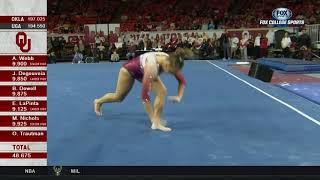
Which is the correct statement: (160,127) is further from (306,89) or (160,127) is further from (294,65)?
(294,65)

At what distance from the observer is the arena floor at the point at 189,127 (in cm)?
201

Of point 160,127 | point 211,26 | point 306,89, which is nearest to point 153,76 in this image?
point 160,127

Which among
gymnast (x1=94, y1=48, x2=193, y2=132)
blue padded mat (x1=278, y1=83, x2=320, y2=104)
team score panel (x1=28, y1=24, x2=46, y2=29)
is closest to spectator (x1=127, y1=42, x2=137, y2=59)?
gymnast (x1=94, y1=48, x2=193, y2=132)

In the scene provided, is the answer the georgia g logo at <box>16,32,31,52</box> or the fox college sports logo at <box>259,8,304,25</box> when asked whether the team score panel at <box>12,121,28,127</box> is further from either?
the fox college sports logo at <box>259,8,304,25</box>

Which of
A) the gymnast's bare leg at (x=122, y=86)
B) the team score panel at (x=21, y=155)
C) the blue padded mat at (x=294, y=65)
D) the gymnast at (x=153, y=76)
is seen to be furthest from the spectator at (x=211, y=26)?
the blue padded mat at (x=294, y=65)

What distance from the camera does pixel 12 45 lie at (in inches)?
56.7

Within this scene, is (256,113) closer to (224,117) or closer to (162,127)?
(224,117)

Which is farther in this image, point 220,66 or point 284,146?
point 220,66

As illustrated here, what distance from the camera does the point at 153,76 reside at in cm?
309

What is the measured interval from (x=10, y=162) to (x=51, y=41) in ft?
1.67

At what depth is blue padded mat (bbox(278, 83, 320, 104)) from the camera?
16.3 feet
